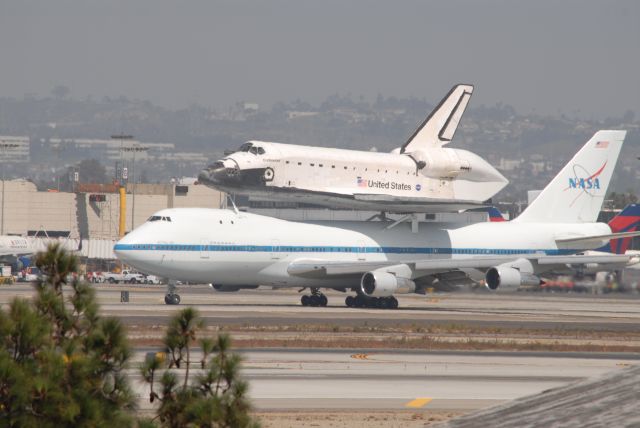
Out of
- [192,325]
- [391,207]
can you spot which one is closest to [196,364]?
[192,325]

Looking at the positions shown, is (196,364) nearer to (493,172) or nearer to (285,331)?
(285,331)

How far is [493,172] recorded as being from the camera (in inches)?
2608

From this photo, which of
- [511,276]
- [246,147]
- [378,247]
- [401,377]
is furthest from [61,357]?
[378,247]

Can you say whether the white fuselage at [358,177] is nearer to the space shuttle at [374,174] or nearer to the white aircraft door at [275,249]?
the space shuttle at [374,174]

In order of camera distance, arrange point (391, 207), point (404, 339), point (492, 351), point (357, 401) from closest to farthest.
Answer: point (357, 401), point (492, 351), point (404, 339), point (391, 207)

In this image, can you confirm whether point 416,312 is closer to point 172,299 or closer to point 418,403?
point 172,299

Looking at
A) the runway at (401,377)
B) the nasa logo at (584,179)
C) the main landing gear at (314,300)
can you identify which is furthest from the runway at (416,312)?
the runway at (401,377)

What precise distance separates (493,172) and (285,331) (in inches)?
1084

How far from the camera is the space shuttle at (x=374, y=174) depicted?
5900 cm

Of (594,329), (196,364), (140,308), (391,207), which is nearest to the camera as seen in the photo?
(196,364)

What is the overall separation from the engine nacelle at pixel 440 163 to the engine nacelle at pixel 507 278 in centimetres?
864

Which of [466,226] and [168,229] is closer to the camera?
[168,229]

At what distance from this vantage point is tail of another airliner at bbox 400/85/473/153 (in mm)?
66500

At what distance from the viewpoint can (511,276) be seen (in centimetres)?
5688
